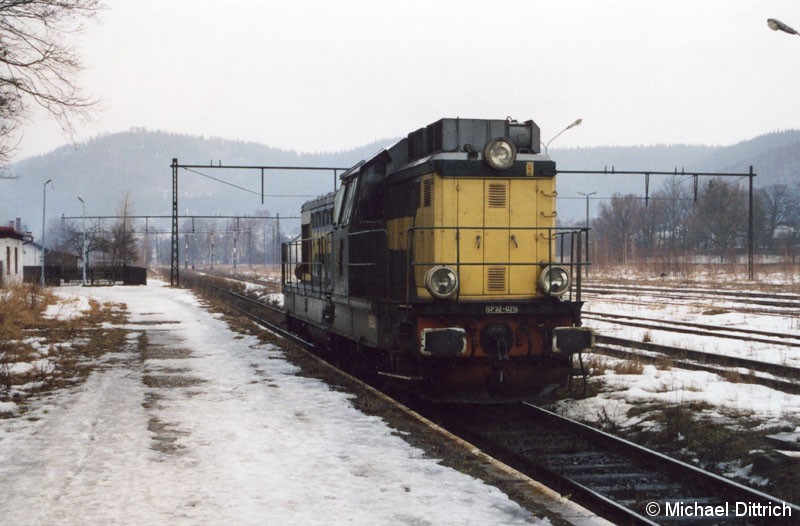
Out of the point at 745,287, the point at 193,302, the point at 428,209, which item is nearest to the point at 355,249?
the point at 428,209

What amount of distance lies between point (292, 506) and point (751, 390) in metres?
7.12

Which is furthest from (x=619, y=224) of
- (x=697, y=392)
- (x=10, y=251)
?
(x=697, y=392)

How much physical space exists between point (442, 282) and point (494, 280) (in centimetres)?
100

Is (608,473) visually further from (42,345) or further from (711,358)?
(42,345)

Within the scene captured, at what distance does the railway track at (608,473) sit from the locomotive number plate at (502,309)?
4.38 ft

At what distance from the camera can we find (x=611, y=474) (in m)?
7.11

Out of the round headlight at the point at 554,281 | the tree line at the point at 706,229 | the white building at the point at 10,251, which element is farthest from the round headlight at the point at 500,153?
the tree line at the point at 706,229

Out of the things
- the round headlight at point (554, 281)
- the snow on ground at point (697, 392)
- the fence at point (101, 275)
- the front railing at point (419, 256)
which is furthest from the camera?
the fence at point (101, 275)

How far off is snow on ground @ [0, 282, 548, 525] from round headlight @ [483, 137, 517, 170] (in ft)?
11.4

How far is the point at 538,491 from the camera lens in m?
6.10

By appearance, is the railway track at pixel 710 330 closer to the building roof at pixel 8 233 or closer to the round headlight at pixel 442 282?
the round headlight at pixel 442 282

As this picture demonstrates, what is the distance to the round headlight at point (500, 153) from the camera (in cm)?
960

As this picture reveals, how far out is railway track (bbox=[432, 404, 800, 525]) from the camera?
233 inches

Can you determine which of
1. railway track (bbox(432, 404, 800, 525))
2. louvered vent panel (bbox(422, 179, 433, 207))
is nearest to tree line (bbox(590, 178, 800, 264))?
louvered vent panel (bbox(422, 179, 433, 207))
